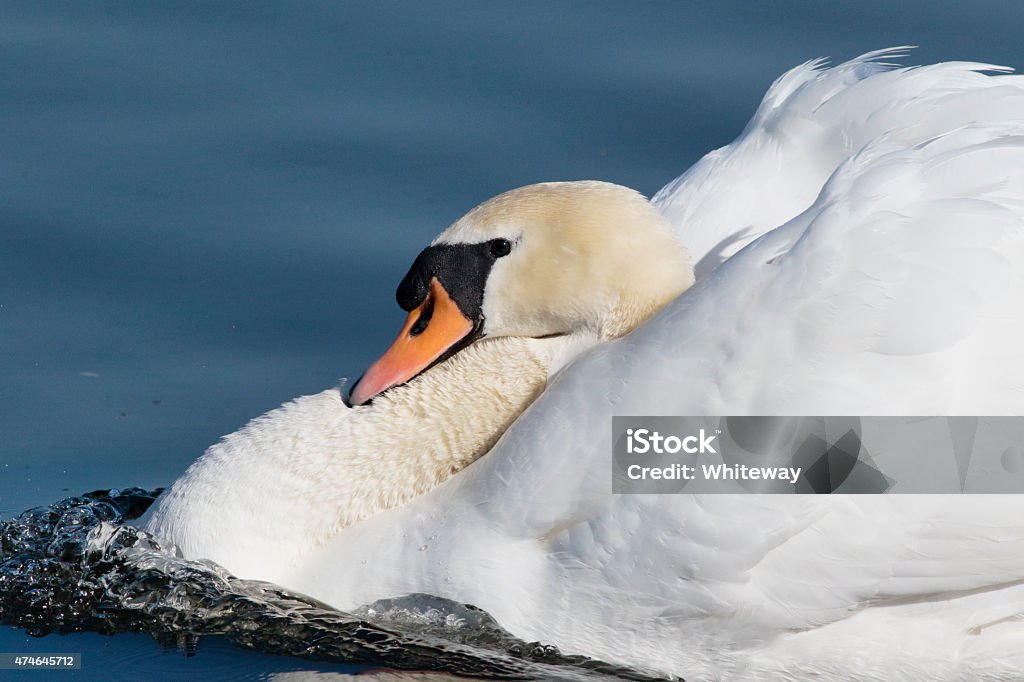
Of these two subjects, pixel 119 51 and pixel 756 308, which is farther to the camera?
pixel 119 51

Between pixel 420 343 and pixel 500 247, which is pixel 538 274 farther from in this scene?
pixel 420 343

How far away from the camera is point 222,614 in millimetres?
5215

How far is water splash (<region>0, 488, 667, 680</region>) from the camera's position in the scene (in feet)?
16.4

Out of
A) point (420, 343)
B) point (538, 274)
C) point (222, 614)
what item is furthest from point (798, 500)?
point (222, 614)

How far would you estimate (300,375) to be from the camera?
6805 millimetres

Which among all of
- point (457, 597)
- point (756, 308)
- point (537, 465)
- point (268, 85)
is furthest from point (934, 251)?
point (268, 85)

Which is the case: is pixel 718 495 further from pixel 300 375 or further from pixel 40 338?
pixel 40 338

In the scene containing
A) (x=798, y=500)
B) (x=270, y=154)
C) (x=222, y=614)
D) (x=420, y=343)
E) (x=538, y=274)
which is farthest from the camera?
(x=270, y=154)

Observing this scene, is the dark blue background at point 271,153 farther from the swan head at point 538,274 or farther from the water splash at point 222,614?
the swan head at point 538,274

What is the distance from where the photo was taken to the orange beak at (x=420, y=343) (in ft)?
18.0

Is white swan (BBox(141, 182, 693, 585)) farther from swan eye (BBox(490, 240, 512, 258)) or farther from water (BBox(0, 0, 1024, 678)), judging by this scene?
water (BBox(0, 0, 1024, 678))

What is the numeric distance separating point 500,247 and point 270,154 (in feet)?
9.56

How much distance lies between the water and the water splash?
56 cm

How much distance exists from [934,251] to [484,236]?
1434 millimetres
